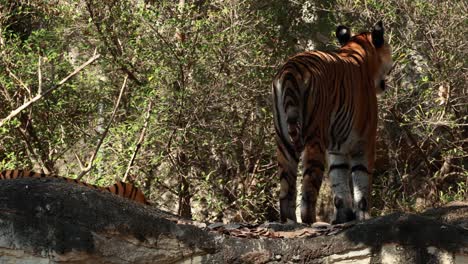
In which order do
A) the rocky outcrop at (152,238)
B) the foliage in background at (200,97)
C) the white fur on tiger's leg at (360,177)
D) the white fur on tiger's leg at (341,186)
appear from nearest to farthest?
the rocky outcrop at (152,238) → the white fur on tiger's leg at (341,186) → the white fur on tiger's leg at (360,177) → the foliage in background at (200,97)

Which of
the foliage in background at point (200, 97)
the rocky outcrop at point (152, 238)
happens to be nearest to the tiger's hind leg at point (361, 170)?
the rocky outcrop at point (152, 238)

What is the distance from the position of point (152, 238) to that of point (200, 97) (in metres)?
6.82

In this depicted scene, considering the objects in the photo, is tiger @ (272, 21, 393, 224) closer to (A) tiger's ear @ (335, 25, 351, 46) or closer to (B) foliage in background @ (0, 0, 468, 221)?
(A) tiger's ear @ (335, 25, 351, 46)

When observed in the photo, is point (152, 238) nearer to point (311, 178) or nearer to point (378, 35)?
point (311, 178)

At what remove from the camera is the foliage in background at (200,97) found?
1229 centimetres

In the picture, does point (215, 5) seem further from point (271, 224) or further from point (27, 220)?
point (27, 220)

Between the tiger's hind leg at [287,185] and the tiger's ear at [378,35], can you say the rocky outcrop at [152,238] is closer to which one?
the tiger's hind leg at [287,185]

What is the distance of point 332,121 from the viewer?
8.80 m

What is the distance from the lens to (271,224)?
698cm

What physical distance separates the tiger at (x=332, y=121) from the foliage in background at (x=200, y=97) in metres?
2.87

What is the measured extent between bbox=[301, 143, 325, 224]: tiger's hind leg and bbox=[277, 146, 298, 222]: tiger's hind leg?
0.33 feet

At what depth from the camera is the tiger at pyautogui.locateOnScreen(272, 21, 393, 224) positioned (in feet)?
26.9

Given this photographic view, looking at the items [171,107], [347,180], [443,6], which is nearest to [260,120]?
[171,107]

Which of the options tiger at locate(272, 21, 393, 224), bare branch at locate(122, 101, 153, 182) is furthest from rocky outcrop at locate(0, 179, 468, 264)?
bare branch at locate(122, 101, 153, 182)
